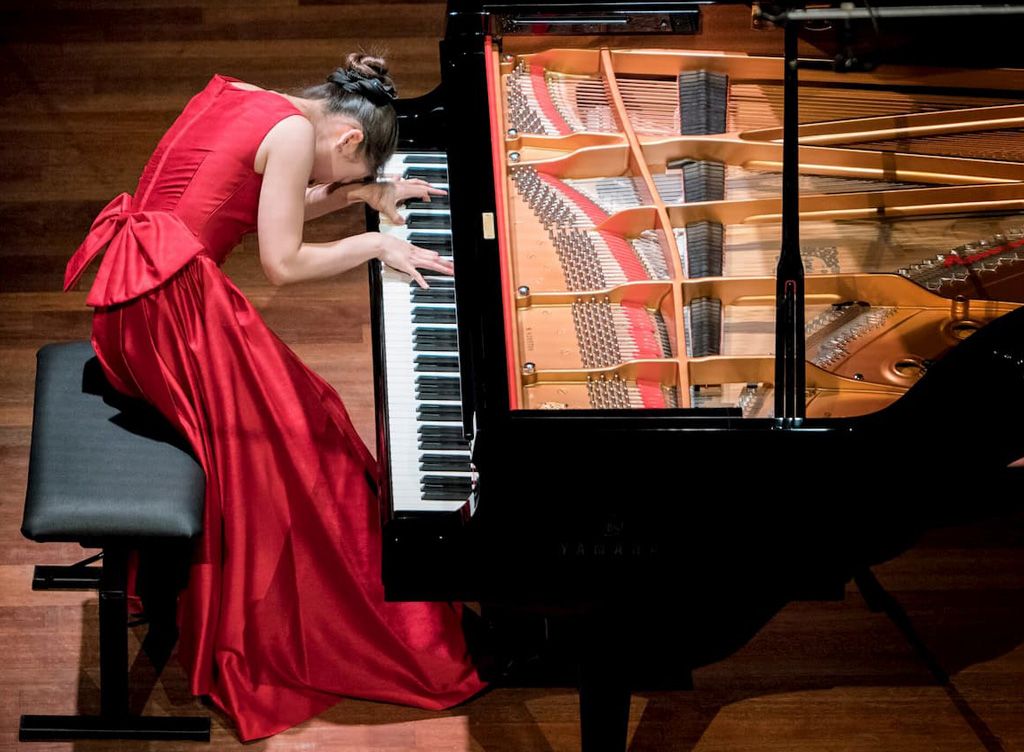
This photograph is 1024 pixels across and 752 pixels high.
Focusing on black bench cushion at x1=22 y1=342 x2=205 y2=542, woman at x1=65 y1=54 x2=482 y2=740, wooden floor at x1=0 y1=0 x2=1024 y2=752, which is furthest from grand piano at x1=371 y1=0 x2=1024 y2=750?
black bench cushion at x1=22 y1=342 x2=205 y2=542

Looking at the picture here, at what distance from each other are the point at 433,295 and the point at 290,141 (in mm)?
443

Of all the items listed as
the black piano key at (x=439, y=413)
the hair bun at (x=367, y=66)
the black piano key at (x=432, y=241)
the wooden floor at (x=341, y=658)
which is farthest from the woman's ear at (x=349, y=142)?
the wooden floor at (x=341, y=658)

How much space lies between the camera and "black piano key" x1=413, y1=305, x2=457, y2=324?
9.04 ft

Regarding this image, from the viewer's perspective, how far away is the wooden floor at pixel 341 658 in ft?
9.86

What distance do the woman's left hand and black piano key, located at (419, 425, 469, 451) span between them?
0.60 meters

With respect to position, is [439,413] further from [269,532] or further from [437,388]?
[269,532]

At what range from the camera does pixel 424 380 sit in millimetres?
2676

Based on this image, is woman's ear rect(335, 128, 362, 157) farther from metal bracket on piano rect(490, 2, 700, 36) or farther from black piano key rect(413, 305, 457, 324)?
metal bracket on piano rect(490, 2, 700, 36)

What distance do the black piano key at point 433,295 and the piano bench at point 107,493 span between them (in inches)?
23.5

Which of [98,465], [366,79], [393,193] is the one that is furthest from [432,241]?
[98,465]

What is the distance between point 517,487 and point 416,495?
0.29m

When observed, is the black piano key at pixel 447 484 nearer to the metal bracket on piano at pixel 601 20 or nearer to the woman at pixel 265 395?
the woman at pixel 265 395

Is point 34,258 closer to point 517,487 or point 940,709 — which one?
point 517,487

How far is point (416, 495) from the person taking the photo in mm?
2520
